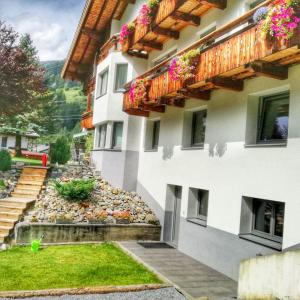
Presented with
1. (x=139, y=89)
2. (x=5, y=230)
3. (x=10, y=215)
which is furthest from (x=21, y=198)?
(x=139, y=89)

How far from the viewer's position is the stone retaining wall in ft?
43.7

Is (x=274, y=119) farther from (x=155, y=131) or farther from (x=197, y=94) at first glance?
(x=155, y=131)

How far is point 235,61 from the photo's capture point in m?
9.03

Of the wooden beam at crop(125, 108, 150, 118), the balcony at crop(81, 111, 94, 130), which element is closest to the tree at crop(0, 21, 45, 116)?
the balcony at crop(81, 111, 94, 130)

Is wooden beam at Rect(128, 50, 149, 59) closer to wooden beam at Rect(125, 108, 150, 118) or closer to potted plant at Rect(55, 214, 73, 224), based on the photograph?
wooden beam at Rect(125, 108, 150, 118)

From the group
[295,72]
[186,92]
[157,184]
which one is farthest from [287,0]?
[157,184]

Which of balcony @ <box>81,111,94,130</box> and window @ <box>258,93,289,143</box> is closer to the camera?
window @ <box>258,93,289,143</box>

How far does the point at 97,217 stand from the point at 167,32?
28.0 ft

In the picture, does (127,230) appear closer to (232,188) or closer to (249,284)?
(232,188)

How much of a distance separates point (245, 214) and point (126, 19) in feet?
48.8

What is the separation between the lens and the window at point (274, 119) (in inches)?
381

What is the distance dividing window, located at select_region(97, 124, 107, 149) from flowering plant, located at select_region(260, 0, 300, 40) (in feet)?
46.3

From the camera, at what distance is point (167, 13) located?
13773 millimetres

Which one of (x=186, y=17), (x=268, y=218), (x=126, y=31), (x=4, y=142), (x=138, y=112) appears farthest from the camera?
(x=4, y=142)
